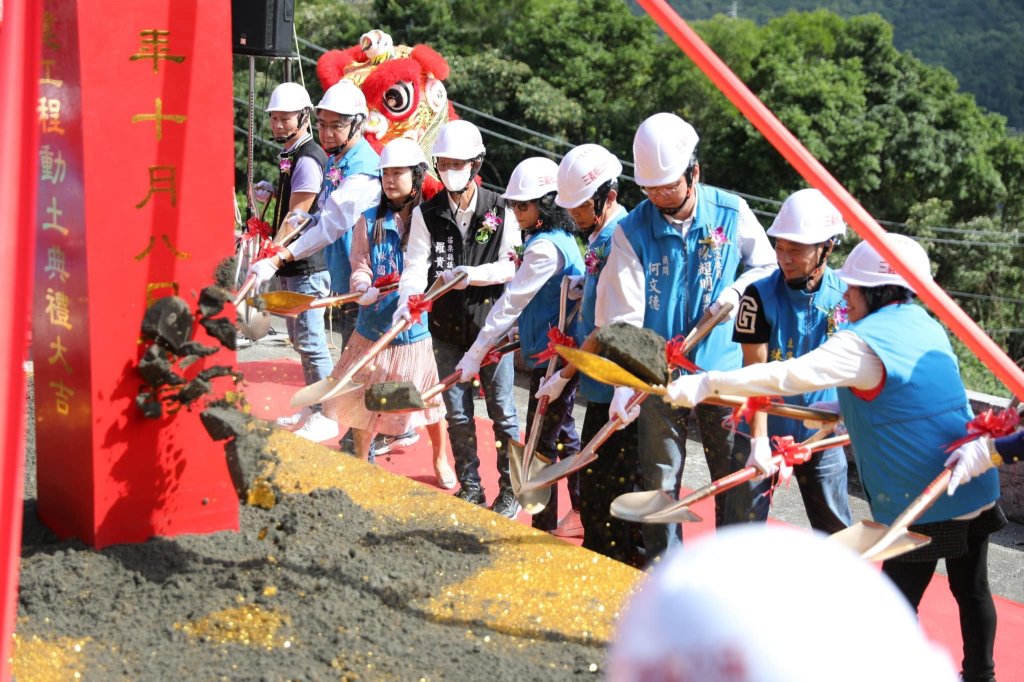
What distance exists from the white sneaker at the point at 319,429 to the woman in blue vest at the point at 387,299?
0.89m

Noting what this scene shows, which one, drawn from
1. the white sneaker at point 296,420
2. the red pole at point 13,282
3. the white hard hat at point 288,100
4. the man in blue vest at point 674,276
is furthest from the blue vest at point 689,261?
the white sneaker at point 296,420

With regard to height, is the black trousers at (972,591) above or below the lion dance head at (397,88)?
below

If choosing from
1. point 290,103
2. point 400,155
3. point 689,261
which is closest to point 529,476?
point 689,261

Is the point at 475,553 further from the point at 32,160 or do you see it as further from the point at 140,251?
the point at 32,160

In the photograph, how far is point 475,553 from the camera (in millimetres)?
3562

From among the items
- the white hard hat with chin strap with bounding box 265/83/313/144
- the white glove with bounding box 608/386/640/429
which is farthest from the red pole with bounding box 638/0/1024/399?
the white hard hat with chin strap with bounding box 265/83/313/144

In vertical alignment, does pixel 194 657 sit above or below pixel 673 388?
below

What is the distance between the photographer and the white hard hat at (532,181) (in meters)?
4.40

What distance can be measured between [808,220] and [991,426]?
90 cm

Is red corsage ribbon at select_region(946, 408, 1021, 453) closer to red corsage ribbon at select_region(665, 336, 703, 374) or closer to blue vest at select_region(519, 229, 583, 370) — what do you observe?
red corsage ribbon at select_region(665, 336, 703, 374)

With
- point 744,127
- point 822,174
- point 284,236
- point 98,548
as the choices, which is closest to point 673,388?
point 822,174

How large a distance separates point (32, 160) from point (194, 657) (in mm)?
1447

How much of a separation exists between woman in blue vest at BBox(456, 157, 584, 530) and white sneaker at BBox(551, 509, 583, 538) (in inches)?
5.2

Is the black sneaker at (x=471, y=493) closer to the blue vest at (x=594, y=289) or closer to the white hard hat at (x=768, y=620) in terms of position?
the blue vest at (x=594, y=289)
